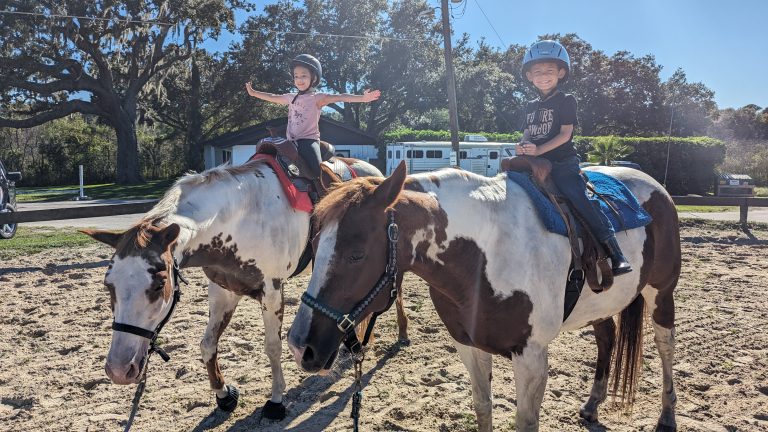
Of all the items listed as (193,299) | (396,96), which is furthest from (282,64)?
(193,299)

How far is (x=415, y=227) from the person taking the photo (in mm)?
2162

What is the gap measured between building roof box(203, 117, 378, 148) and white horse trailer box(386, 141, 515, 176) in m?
3.85

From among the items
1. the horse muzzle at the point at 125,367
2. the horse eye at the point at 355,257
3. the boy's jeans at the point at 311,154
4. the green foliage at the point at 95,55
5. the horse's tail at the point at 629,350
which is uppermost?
the green foliage at the point at 95,55

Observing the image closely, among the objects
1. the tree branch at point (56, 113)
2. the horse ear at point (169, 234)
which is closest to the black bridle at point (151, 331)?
the horse ear at point (169, 234)

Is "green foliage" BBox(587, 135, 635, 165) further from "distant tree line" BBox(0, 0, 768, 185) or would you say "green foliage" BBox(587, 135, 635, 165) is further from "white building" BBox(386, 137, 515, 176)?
"distant tree line" BBox(0, 0, 768, 185)

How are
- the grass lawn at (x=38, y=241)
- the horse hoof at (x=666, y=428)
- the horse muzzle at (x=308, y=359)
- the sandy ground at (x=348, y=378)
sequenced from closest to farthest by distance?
the horse muzzle at (x=308, y=359), the horse hoof at (x=666, y=428), the sandy ground at (x=348, y=378), the grass lawn at (x=38, y=241)

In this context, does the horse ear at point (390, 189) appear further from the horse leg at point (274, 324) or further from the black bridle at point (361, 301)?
the horse leg at point (274, 324)

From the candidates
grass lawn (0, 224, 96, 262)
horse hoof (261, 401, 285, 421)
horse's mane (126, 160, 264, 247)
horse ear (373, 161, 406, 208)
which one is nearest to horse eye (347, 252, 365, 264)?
horse ear (373, 161, 406, 208)

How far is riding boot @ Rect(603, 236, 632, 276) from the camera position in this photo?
2.70 m

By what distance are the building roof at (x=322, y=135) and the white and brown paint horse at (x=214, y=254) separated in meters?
22.9

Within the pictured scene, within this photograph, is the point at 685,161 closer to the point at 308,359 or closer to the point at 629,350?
the point at 629,350

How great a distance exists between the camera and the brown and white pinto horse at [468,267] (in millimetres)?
1987

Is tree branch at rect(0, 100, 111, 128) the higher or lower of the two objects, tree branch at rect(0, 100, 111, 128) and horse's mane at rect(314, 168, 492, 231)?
the higher

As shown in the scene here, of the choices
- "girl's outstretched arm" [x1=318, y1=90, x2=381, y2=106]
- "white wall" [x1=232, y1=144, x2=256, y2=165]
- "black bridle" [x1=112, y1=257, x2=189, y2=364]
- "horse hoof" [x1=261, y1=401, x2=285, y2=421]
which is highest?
"white wall" [x1=232, y1=144, x2=256, y2=165]
